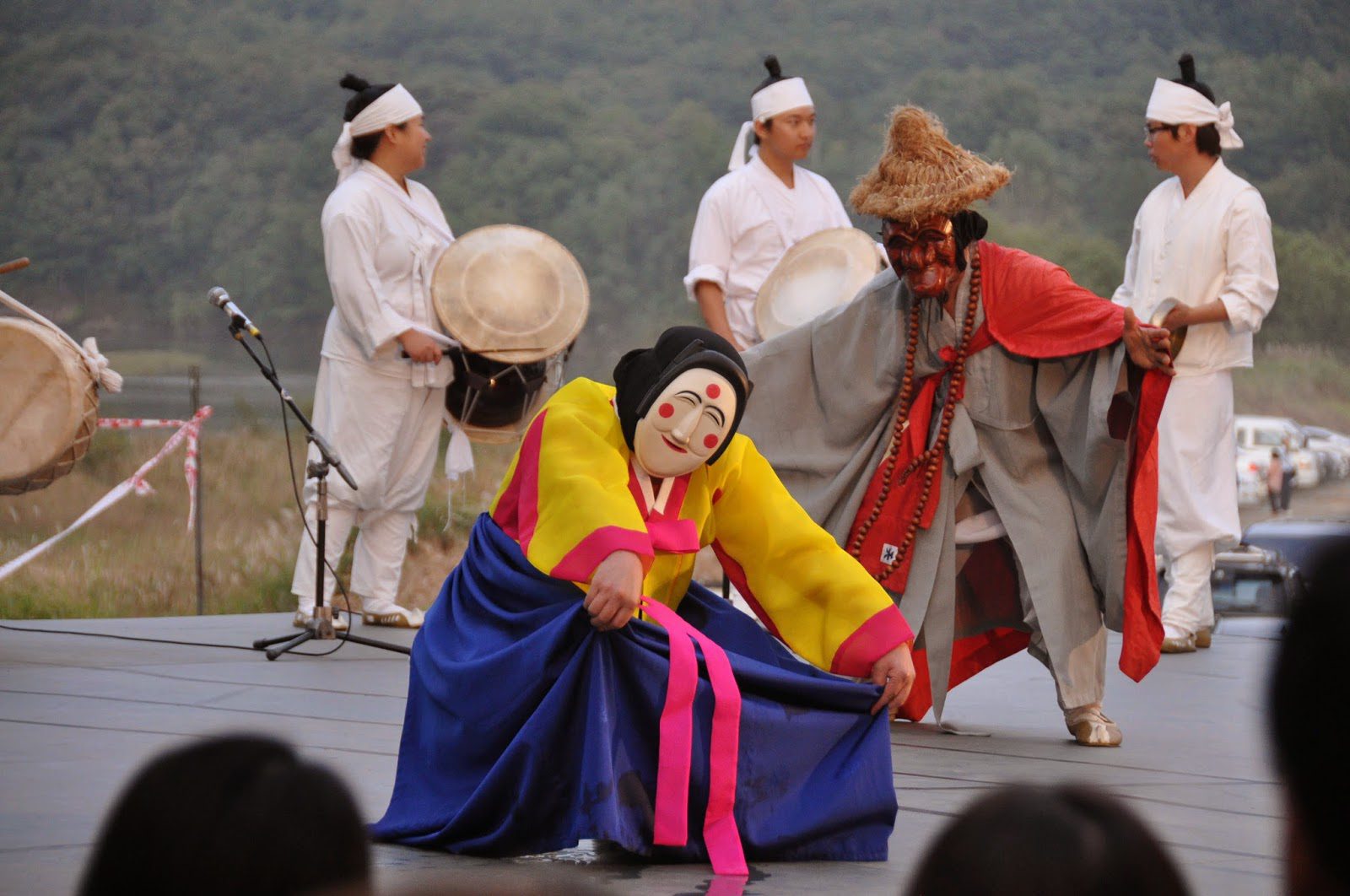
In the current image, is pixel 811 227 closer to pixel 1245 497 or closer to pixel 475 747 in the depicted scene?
pixel 475 747

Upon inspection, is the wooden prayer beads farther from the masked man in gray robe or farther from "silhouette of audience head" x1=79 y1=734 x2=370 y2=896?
"silhouette of audience head" x1=79 y1=734 x2=370 y2=896

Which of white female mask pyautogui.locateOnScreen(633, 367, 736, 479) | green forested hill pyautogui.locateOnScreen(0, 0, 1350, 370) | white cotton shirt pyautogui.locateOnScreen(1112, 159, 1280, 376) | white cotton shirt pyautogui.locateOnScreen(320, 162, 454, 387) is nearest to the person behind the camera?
white female mask pyautogui.locateOnScreen(633, 367, 736, 479)

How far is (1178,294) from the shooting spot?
6125mm

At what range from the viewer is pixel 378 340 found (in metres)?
5.73

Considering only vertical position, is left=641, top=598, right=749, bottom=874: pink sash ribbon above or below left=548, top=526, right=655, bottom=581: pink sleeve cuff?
below

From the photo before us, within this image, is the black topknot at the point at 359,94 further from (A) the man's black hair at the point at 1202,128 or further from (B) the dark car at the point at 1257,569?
(B) the dark car at the point at 1257,569

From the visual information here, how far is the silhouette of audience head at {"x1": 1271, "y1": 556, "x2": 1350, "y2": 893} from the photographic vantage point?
0.92m

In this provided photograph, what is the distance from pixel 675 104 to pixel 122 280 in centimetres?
366

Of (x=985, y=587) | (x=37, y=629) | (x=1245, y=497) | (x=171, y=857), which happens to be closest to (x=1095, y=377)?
(x=985, y=587)

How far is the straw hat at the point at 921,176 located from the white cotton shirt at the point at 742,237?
192 cm

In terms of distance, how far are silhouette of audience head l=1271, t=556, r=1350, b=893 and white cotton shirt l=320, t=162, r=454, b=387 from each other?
196 inches

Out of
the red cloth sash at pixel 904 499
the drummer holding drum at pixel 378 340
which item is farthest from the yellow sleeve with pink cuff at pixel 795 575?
the drummer holding drum at pixel 378 340

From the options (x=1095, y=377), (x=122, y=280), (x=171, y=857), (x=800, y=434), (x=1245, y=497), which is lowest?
(x=1245, y=497)

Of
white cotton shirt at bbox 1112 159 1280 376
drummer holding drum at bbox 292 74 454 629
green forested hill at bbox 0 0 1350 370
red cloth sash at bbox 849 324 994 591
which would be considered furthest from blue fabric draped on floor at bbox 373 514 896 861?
green forested hill at bbox 0 0 1350 370
